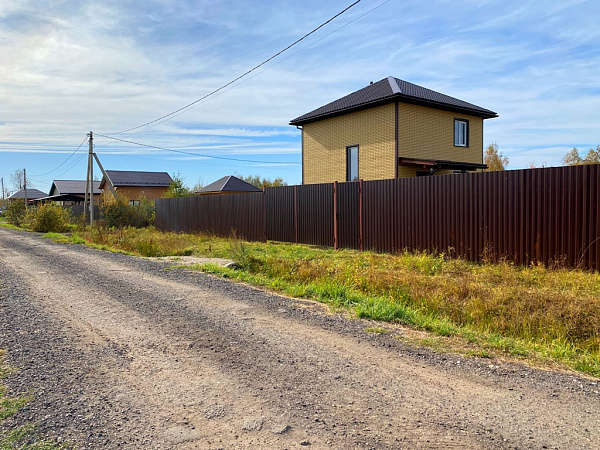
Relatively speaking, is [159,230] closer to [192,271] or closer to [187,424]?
[192,271]

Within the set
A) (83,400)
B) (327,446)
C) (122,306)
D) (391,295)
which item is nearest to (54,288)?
(122,306)

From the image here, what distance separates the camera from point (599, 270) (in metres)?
7.88

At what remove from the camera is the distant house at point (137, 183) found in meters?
48.4

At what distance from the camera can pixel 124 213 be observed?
81.5ft

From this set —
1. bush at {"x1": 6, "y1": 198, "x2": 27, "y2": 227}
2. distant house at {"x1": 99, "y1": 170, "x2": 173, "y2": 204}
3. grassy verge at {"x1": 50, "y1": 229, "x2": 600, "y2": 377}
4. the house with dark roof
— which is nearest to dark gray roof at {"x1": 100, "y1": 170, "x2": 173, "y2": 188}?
distant house at {"x1": 99, "y1": 170, "x2": 173, "y2": 204}

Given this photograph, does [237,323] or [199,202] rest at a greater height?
[199,202]

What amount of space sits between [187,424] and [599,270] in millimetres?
8010

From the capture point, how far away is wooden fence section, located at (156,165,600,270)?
8.17m

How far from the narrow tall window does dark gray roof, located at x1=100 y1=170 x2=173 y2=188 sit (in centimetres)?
3544

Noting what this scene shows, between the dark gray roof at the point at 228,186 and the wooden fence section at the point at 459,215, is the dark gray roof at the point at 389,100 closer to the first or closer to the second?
the wooden fence section at the point at 459,215

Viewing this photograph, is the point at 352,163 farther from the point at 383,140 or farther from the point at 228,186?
the point at 228,186

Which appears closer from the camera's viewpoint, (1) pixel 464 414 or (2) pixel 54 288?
(1) pixel 464 414

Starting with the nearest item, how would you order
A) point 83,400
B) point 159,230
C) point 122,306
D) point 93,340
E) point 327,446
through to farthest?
point 327,446 → point 83,400 → point 93,340 → point 122,306 → point 159,230

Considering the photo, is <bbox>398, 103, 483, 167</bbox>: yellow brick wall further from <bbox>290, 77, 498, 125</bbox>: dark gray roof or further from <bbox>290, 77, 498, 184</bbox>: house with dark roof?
<bbox>290, 77, 498, 125</bbox>: dark gray roof
